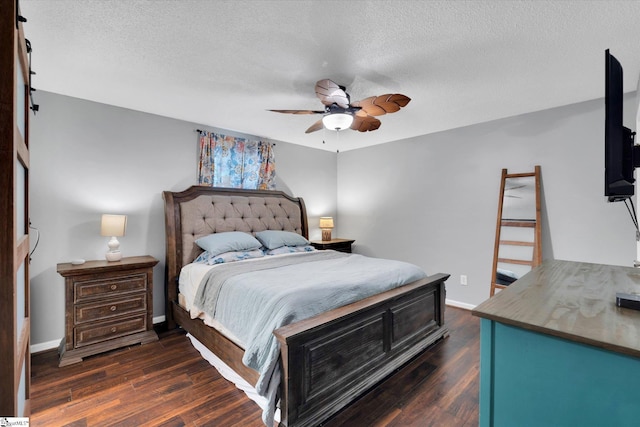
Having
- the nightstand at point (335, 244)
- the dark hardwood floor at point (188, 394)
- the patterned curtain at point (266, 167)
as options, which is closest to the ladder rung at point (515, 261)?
the dark hardwood floor at point (188, 394)

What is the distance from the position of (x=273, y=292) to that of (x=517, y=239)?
2.92 metres

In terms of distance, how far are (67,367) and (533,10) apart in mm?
4088

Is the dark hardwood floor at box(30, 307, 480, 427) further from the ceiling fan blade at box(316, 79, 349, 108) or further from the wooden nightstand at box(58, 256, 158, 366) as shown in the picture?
the ceiling fan blade at box(316, 79, 349, 108)

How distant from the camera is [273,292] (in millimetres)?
1952

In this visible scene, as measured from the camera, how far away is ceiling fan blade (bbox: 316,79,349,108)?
199cm

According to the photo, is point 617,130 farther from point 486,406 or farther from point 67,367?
point 67,367

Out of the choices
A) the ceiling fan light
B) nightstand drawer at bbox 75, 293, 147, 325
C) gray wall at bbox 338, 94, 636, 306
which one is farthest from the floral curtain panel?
the ceiling fan light

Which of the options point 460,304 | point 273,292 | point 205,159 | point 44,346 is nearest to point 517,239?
point 460,304

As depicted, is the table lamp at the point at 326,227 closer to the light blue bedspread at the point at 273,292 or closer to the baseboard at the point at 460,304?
the light blue bedspread at the point at 273,292

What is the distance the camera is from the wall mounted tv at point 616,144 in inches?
42.3

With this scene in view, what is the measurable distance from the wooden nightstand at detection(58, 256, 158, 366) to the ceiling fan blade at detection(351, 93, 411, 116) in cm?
247

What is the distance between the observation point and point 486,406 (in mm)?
942

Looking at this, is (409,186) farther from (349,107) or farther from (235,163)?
(235,163)

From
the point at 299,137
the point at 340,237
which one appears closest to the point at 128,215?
the point at 299,137
